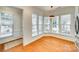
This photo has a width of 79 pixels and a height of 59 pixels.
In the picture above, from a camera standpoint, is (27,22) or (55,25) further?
(55,25)

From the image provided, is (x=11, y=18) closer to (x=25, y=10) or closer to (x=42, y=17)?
(x=25, y=10)

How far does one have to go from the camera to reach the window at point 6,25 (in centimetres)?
115

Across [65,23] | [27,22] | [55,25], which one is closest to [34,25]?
[27,22]

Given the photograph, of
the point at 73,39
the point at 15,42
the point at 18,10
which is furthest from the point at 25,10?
the point at 73,39

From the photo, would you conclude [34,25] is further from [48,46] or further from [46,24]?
[48,46]

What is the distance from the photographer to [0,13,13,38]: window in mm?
1153

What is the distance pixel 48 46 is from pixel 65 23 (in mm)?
485

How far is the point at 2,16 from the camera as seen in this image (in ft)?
3.76

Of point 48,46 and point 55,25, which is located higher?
point 55,25

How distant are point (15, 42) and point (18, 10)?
506 millimetres

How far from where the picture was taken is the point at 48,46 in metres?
1.30

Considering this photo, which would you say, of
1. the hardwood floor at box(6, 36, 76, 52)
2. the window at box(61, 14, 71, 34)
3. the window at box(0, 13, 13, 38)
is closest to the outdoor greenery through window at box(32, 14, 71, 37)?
the window at box(61, 14, 71, 34)

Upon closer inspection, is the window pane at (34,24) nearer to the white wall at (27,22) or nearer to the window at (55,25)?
the white wall at (27,22)

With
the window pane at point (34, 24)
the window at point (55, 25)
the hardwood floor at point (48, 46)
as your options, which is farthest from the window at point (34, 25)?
the window at point (55, 25)
